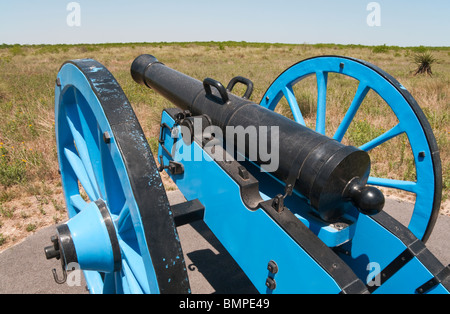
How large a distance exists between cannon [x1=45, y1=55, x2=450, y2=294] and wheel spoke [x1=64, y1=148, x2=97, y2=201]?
1cm

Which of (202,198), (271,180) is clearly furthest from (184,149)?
(271,180)

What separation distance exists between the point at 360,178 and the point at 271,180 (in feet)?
2.20

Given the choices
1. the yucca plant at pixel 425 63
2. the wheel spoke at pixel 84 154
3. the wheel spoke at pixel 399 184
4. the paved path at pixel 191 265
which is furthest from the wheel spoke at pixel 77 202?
the yucca plant at pixel 425 63

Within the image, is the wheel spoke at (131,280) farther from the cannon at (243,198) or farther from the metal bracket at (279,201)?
the metal bracket at (279,201)

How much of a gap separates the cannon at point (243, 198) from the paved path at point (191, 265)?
0.64 m

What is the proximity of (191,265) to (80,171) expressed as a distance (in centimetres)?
127

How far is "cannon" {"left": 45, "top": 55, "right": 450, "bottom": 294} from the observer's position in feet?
4.00

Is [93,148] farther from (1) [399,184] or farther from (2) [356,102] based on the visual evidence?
(1) [399,184]

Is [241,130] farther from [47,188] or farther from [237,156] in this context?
[47,188]

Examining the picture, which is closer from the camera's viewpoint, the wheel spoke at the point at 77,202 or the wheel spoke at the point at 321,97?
the wheel spoke at the point at 77,202

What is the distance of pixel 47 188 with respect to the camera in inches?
154

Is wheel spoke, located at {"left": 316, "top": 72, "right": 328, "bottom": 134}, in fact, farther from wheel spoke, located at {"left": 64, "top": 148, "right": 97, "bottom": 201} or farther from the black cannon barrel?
wheel spoke, located at {"left": 64, "top": 148, "right": 97, "bottom": 201}

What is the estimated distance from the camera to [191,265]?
9.14 ft

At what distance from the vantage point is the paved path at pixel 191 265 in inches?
99.5
